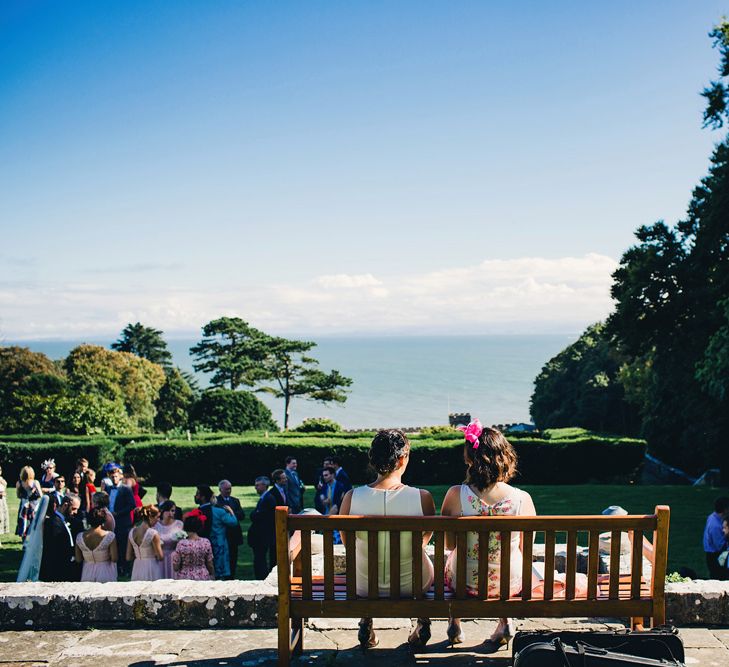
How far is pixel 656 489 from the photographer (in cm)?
2123

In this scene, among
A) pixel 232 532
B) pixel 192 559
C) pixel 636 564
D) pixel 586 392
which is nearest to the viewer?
pixel 636 564

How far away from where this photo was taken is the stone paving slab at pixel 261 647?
426cm

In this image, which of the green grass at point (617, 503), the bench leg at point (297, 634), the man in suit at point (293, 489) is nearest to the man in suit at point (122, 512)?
the green grass at point (617, 503)

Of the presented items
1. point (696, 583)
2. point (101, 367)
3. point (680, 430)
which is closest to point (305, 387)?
point (101, 367)

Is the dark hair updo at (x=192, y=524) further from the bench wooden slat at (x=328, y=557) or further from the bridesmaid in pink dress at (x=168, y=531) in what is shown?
the bench wooden slat at (x=328, y=557)

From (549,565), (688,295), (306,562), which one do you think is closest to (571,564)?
(549,565)

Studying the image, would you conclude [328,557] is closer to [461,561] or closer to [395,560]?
[395,560]

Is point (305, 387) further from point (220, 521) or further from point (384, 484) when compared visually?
point (384, 484)

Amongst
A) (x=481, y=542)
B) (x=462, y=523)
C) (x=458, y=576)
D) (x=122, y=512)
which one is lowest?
(x=122, y=512)

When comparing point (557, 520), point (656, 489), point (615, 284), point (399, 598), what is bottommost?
point (656, 489)

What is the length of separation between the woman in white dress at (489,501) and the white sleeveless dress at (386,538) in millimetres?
184

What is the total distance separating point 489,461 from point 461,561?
0.60 metres

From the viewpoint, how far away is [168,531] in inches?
317

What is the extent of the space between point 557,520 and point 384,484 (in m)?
1.04
